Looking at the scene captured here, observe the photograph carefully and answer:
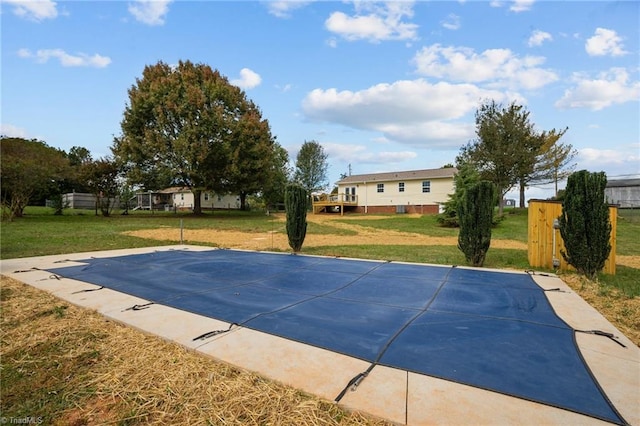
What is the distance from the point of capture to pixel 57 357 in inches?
95.0

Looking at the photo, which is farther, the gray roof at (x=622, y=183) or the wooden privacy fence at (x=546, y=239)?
the gray roof at (x=622, y=183)

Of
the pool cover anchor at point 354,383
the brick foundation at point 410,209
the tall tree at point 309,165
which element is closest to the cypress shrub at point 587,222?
the pool cover anchor at point 354,383

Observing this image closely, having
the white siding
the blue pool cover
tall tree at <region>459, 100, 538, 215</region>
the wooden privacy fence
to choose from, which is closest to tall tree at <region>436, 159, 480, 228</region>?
tall tree at <region>459, 100, 538, 215</region>

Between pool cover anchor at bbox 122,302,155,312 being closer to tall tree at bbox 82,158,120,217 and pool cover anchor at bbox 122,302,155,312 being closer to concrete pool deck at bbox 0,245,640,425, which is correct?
concrete pool deck at bbox 0,245,640,425

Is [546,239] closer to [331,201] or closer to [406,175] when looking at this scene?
[406,175]

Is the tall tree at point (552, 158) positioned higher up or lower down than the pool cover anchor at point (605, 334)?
higher up

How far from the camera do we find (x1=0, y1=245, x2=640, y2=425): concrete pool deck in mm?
1612

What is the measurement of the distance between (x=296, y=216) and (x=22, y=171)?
16001 millimetres

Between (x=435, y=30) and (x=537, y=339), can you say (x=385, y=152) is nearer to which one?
(x=435, y=30)

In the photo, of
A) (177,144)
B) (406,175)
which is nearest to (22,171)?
(177,144)

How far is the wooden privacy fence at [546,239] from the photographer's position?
5781 mm

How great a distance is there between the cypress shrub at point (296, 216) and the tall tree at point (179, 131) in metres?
13.2

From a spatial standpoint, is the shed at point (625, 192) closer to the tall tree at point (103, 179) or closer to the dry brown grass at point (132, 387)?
the dry brown grass at point (132, 387)

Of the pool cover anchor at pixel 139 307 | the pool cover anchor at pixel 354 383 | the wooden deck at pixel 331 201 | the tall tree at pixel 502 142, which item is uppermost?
the tall tree at pixel 502 142
